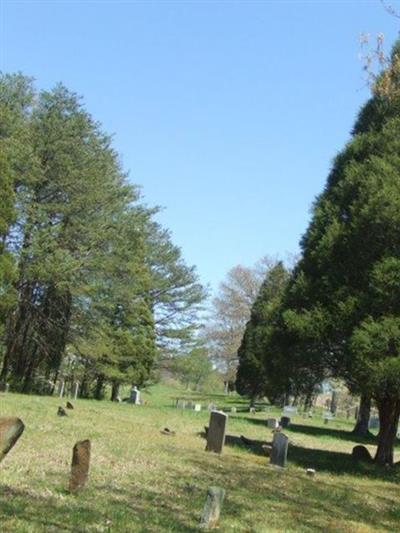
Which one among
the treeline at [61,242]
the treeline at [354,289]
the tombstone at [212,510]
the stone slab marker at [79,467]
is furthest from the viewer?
the treeline at [61,242]

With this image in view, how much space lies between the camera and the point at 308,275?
1850 cm

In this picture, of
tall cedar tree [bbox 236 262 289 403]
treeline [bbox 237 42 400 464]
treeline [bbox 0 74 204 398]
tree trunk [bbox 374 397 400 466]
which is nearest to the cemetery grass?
tree trunk [bbox 374 397 400 466]

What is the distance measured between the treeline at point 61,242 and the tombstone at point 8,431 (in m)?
23.3

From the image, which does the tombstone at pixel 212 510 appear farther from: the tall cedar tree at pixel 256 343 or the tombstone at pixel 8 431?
the tall cedar tree at pixel 256 343

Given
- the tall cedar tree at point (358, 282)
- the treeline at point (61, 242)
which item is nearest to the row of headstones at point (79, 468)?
the tall cedar tree at point (358, 282)

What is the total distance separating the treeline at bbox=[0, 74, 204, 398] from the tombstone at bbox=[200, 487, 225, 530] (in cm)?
2453

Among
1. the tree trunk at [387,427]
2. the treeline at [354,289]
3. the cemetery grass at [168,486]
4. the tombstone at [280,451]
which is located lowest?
the cemetery grass at [168,486]

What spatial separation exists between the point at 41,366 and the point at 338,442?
19.0 meters

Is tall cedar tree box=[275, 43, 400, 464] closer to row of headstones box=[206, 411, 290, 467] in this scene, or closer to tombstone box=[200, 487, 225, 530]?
row of headstones box=[206, 411, 290, 467]

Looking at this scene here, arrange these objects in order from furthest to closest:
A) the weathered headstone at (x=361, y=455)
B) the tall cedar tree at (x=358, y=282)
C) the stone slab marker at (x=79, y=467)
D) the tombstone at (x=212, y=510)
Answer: the weathered headstone at (x=361, y=455)
the tall cedar tree at (x=358, y=282)
the stone slab marker at (x=79, y=467)
the tombstone at (x=212, y=510)

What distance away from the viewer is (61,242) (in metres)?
35.1

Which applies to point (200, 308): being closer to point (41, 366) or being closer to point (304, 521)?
Answer: point (41, 366)

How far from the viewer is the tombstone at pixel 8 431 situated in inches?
337

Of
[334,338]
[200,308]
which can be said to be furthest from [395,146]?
[200,308]
